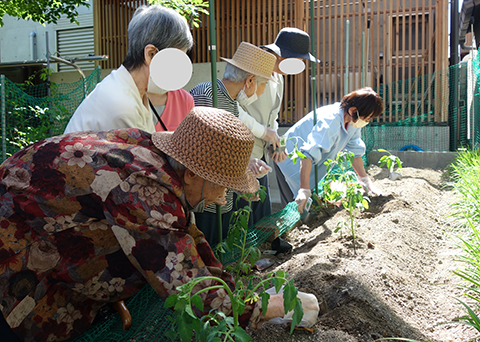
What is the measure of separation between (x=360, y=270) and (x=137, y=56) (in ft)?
5.14

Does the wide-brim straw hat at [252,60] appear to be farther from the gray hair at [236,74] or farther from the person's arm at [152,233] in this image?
the person's arm at [152,233]

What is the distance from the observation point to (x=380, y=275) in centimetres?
221

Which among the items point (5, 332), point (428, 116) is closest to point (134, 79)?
point (5, 332)

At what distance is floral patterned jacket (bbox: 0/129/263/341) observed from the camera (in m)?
1.10

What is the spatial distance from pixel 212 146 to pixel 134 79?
29.7 inches

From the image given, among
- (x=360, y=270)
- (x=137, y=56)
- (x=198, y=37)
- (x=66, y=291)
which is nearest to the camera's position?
(x=66, y=291)

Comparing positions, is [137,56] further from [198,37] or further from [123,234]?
[198,37]

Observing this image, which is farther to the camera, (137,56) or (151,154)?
(137,56)

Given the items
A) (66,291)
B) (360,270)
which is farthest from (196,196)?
(360,270)

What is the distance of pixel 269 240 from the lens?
2.94 meters

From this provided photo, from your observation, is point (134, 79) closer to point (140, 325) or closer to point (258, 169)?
point (258, 169)

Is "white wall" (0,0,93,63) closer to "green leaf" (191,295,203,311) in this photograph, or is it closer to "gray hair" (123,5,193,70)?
"gray hair" (123,5,193,70)

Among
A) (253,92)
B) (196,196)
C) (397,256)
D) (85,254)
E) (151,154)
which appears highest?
(253,92)

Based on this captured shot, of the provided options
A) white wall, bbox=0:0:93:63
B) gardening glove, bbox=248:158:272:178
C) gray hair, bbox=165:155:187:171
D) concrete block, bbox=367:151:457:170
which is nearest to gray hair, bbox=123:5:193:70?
gray hair, bbox=165:155:187:171
